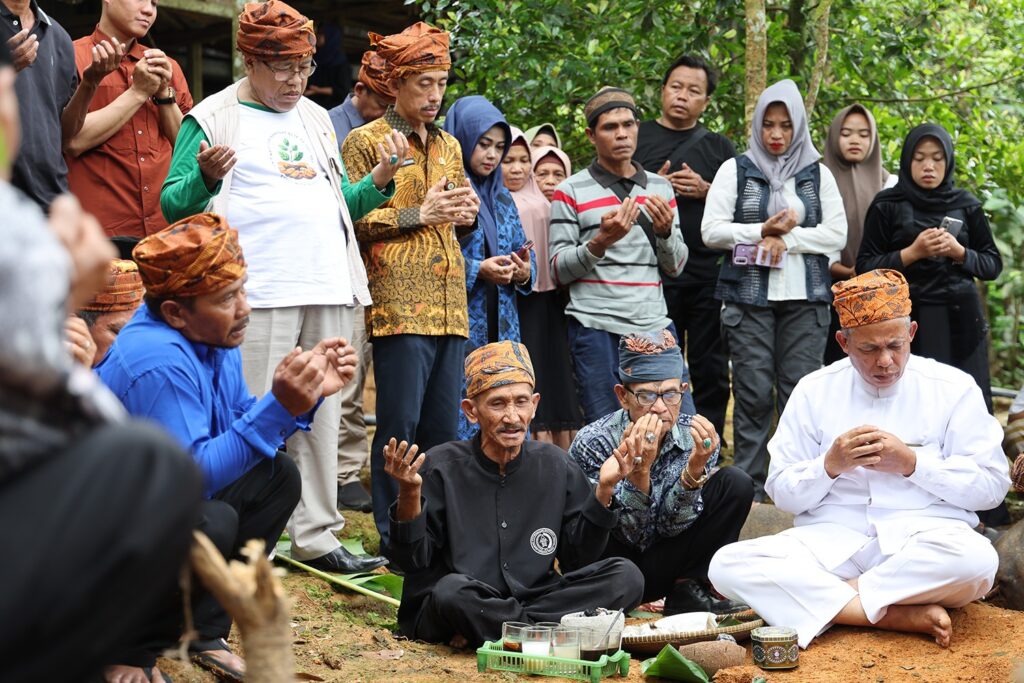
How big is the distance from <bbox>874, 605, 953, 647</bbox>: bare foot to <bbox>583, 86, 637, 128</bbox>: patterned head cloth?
315 centimetres

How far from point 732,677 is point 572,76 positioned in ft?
14.4

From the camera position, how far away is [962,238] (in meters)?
7.06

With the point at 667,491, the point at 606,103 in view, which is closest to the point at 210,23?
the point at 606,103

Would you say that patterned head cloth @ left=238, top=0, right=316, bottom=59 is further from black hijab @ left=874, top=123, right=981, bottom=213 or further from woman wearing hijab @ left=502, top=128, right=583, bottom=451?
black hijab @ left=874, top=123, right=981, bottom=213

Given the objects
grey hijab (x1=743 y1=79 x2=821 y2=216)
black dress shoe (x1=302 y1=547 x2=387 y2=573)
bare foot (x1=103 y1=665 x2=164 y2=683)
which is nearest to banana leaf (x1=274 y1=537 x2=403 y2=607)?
black dress shoe (x1=302 y1=547 x2=387 y2=573)

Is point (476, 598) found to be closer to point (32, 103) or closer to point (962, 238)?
point (32, 103)

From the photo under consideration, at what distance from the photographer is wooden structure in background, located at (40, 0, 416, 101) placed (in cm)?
952

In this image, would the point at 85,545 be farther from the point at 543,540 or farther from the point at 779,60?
the point at 779,60

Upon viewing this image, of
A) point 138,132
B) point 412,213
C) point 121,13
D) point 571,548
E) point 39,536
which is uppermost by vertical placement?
point 121,13

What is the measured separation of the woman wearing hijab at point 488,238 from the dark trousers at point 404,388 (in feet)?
1.28

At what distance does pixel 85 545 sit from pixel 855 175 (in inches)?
262

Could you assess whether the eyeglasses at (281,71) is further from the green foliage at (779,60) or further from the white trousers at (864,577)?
the white trousers at (864,577)

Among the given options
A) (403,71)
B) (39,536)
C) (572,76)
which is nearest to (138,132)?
(403,71)

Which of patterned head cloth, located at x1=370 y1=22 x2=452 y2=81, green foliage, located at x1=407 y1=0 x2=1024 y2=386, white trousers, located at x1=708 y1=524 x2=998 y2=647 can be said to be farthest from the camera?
green foliage, located at x1=407 y1=0 x2=1024 y2=386
